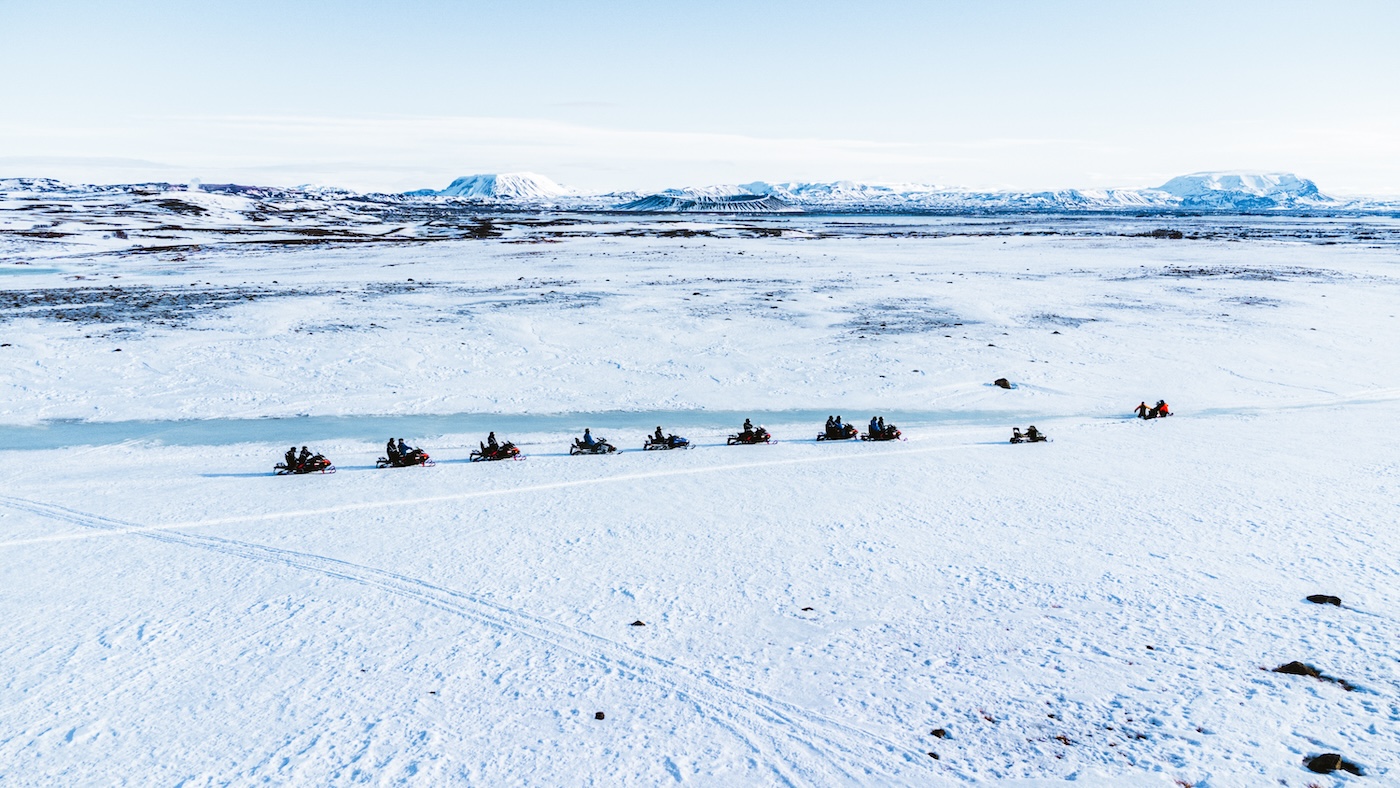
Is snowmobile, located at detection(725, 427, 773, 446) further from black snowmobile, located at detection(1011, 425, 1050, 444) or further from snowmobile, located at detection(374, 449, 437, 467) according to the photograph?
snowmobile, located at detection(374, 449, 437, 467)

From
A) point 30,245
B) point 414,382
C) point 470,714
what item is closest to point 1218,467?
point 470,714

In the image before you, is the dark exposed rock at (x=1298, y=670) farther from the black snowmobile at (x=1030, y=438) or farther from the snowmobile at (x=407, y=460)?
the snowmobile at (x=407, y=460)

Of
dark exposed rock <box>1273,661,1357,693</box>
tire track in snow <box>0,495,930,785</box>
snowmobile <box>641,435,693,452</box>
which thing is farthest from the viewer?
snowmobile <box>641,435,693,452</box>

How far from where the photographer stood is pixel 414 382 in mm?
27438

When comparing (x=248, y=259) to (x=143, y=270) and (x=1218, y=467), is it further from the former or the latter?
(x=1218, y=467)

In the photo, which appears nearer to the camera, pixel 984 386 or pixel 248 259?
pixel 984 386

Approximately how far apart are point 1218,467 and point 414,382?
24062 millimetres

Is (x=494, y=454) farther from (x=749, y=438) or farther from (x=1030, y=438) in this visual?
(x=1030, y=438)

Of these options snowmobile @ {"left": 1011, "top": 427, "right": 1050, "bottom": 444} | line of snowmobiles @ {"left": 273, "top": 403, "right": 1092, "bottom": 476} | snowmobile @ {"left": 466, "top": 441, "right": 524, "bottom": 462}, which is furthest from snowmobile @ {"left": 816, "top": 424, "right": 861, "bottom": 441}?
snowmobile @ {"left": 466, "top": 441, "right": 524, "bottom": 462}

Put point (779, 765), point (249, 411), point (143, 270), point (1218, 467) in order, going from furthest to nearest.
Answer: point (143, 270) → point (249, 411) → point (1218, 467) → point (779, 765)

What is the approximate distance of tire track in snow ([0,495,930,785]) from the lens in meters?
8.54

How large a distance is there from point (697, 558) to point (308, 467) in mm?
10629

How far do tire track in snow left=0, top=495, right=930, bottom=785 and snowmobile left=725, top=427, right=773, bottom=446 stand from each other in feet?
Answer: 33.9

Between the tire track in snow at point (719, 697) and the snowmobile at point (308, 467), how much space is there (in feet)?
16.7
